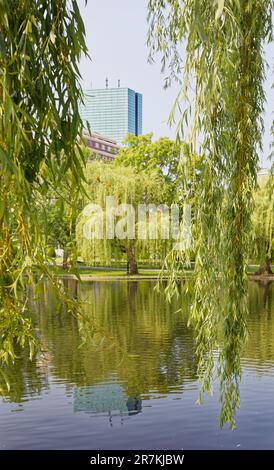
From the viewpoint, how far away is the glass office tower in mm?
88875

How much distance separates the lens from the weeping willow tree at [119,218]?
20.6 metres

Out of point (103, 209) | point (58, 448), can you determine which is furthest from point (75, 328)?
point (103, 209)

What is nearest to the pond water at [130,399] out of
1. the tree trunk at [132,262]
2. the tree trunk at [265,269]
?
the tree trunk at [132,262]

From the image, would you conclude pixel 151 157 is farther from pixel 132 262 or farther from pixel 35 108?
pixel 35 108

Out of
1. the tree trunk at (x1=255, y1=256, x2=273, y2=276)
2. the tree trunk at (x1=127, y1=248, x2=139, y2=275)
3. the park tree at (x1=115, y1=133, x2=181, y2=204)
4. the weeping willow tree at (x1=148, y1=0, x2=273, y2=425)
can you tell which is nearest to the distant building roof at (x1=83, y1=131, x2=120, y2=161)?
the park tree at (x1=115, y1=133, x2=181, y2=204)

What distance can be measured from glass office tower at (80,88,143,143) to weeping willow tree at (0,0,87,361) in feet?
277

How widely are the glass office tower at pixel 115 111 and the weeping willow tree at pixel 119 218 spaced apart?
2525 inches

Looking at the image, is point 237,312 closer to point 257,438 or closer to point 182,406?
point 257,438

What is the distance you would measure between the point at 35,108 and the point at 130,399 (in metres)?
4.95

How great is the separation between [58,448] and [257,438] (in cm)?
164

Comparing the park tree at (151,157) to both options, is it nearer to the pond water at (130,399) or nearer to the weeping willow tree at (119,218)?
the weeping willow tree at (119,218)
